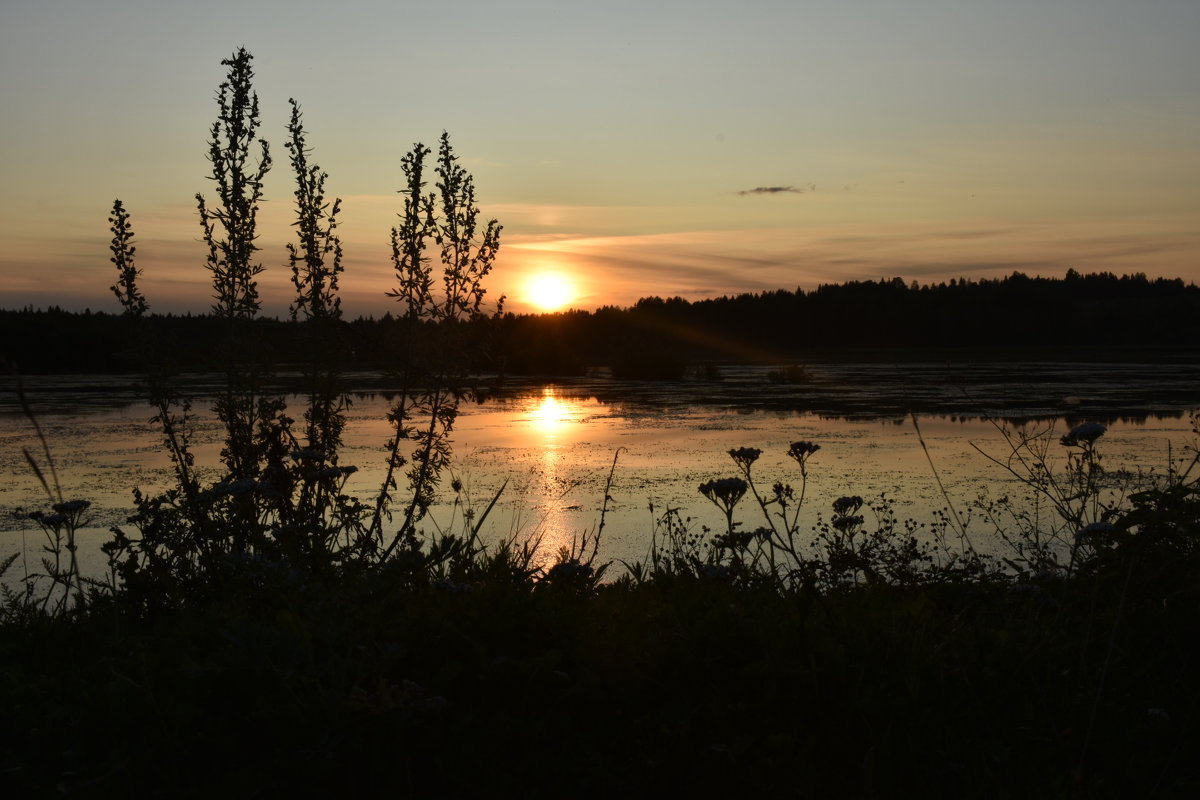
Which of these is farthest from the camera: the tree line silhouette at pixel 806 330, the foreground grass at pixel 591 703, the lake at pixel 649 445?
the tree line silhouette at pixel 806 330

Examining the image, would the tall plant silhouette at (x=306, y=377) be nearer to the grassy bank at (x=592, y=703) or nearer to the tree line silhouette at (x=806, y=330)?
the grassy bank at (x=592, y=703)

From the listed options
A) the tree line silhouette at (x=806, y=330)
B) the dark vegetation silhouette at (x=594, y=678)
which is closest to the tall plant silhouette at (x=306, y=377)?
the dark vegetation silhouette at (x=594, y=678)

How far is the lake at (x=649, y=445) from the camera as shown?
873cm

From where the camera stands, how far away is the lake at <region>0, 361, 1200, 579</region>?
28.6ft

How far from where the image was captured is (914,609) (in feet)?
12.1

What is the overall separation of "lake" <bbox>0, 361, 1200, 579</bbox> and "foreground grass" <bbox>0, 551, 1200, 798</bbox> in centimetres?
131

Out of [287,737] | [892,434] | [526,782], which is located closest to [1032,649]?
[526,782]

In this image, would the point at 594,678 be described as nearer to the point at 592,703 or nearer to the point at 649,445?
the point at 592,703

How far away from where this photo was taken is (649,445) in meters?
13.7

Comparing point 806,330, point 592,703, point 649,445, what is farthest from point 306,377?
point 806,330

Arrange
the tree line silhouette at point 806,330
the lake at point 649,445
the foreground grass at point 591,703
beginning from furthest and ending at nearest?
the tree line silhouette at point 806,330 → the lake at point 649,445 → the foreground grass at point 591,703

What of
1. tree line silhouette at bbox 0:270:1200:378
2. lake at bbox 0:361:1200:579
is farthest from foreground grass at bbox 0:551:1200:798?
tree line silhouette at bbox 0:270:1200:378

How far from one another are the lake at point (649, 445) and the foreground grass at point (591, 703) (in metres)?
1.31

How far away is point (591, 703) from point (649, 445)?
34.5 feet
